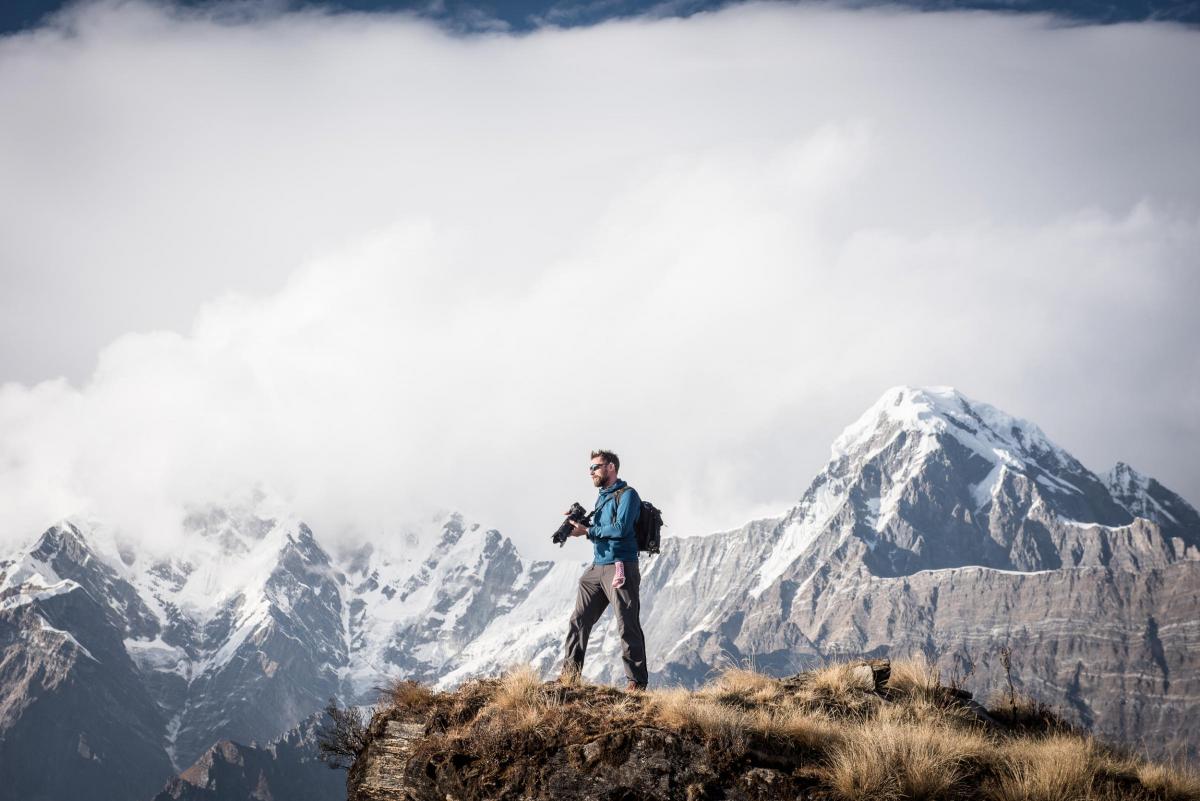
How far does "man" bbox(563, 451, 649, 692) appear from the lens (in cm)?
1262

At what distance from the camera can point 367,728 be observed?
11.7m

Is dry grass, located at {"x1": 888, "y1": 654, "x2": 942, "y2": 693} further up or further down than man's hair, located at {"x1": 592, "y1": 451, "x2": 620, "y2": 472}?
further down

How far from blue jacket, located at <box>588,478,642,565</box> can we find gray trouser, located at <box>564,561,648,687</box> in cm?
15

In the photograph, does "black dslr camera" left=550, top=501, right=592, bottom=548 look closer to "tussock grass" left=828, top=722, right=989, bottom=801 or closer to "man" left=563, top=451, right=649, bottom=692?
"man" left=563, top=451, right=649, bottom=692

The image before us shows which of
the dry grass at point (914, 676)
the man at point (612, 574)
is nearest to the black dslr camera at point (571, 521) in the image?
the man at point (612, 574)

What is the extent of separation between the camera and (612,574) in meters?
12.9

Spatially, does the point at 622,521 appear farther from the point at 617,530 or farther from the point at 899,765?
the point at 899,765

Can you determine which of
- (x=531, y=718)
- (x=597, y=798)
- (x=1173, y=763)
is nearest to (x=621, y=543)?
(x=531, y=718)

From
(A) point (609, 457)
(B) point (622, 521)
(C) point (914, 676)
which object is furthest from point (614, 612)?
(C) point (914, 676)

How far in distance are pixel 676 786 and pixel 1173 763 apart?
5.55m

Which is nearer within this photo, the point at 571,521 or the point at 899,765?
the point at 899,765

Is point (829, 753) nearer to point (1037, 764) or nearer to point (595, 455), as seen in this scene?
point (1037, 764)

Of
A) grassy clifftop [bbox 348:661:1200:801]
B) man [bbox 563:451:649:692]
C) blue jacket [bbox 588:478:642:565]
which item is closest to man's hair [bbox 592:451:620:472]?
man [bbox 563:451:649:692]

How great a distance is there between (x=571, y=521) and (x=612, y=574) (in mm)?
971
